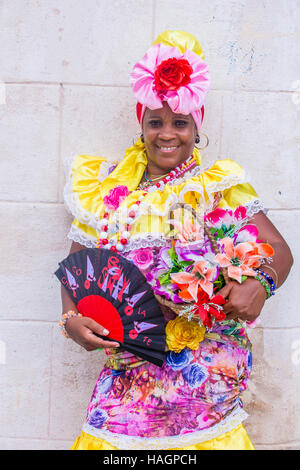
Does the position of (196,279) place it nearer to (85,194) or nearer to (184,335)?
(184,335)

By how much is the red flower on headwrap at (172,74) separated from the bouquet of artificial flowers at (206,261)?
2.07 ft

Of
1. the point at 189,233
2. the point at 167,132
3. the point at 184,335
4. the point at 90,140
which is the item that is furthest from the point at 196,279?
the point at 90,140

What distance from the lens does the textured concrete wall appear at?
3176mm

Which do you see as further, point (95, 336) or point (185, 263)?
point (95, 336)

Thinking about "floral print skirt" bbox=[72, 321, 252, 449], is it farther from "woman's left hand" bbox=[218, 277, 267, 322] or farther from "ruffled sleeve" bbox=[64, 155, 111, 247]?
"ruffled sleeve" bbox=[64, 155, 111, 247]

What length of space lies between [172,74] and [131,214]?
2.22ft

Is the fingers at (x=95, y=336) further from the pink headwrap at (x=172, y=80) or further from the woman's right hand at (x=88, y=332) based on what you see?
the pink headwrap at (x=172, y=80)

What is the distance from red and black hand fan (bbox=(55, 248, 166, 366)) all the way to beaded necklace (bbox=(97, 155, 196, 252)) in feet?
0.44

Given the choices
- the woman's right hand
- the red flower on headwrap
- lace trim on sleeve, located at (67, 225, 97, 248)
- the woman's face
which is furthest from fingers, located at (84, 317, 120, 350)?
the red flower on headwrap

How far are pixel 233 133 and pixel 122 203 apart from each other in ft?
3.07

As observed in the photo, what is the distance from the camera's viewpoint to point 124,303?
2422mm

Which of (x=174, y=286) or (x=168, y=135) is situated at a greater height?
(x=168, y=135)

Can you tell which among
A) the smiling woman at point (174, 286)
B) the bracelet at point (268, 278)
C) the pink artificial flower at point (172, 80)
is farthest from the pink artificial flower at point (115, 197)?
the bracelet at point (268, 278)

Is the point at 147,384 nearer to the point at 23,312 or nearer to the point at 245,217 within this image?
the point at 245,217
